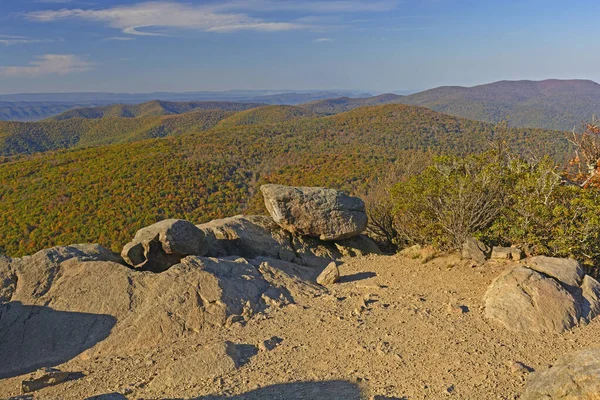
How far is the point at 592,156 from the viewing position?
12.3 meters

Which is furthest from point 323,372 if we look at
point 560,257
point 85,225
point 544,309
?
point 85,225

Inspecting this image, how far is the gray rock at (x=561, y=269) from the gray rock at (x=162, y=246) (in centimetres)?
780

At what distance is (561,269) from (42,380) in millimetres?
9560

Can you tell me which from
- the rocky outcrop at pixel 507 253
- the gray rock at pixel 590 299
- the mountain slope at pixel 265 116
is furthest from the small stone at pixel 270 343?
the mountain slope at pixel 265 116

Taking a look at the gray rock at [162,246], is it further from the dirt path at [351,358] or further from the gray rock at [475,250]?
the gray rock at [475,250]

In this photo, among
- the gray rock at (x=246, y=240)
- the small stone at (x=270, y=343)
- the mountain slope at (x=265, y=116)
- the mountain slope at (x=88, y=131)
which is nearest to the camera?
the small stone at (x=270, y=343)

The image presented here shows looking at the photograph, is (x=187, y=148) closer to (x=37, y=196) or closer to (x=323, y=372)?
(x=37, y=196)

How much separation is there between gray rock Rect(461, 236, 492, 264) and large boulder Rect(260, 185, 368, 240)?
3281 mm

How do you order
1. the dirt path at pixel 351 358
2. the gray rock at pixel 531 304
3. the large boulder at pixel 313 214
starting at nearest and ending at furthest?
the dirt path at pixel 351 358
the gray rock at pixel 531 304
the large boulder at pixel 313 214

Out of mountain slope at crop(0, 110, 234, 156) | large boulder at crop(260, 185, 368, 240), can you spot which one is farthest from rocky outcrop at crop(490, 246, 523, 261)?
mountain slope at crop(0, 110, 234, 156)

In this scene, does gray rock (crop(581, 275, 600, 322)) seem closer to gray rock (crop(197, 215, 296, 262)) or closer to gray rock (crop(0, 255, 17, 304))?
gray rock (crop(197, 215, 296, 262))

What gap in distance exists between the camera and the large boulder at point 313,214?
40.2ft

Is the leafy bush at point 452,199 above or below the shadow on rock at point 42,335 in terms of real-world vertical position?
above

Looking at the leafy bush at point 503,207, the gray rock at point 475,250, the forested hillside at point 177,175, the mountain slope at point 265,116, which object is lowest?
the forested hillside at point 177,175
